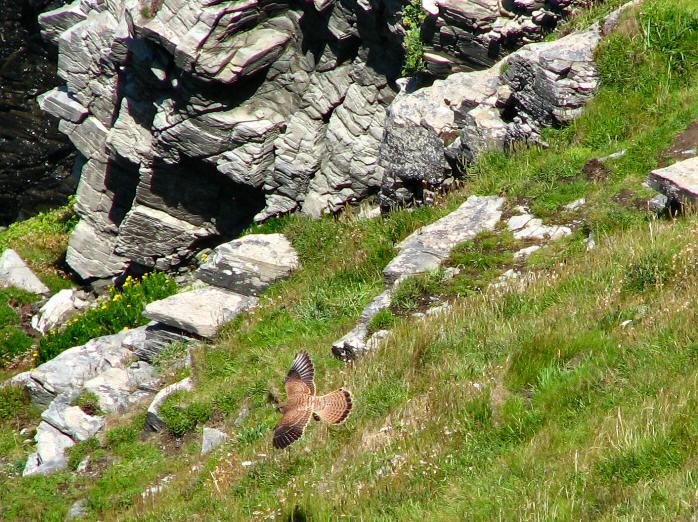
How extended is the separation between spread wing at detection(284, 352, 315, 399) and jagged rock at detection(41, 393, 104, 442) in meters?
6.73

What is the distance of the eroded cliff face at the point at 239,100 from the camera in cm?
2081

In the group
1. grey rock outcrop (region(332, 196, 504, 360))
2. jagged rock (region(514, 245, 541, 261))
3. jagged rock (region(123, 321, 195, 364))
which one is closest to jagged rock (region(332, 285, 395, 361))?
grey rock outcrop (region(332, 196, 504, 360))

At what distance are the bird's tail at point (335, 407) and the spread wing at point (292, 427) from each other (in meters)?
0.11

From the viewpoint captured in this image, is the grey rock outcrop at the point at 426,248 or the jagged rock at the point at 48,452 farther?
the jagged rock at the point at 48,452

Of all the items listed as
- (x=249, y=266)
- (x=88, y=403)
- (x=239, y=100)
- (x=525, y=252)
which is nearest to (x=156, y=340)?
(x=88, y=403)

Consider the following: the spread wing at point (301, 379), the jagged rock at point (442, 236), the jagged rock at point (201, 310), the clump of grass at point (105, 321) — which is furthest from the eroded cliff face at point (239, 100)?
the spread wing at point (301, 379)

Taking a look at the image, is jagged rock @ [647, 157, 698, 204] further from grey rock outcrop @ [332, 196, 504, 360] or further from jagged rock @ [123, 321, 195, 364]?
jagged rock @ [123, 321, 195, 364]

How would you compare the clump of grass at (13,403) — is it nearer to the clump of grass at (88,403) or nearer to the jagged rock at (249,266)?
the clump of grass at (88,403)

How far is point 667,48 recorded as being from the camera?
15156mm

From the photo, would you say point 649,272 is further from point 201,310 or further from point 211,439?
point 201,310

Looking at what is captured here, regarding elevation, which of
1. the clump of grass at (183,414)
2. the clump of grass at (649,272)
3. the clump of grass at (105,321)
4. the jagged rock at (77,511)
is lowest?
the clump of grass at (105,321)

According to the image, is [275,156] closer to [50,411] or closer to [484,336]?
[50,411]

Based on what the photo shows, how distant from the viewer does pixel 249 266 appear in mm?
16094

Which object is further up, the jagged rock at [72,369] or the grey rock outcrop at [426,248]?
the grey rock outcrop at [426,248]
